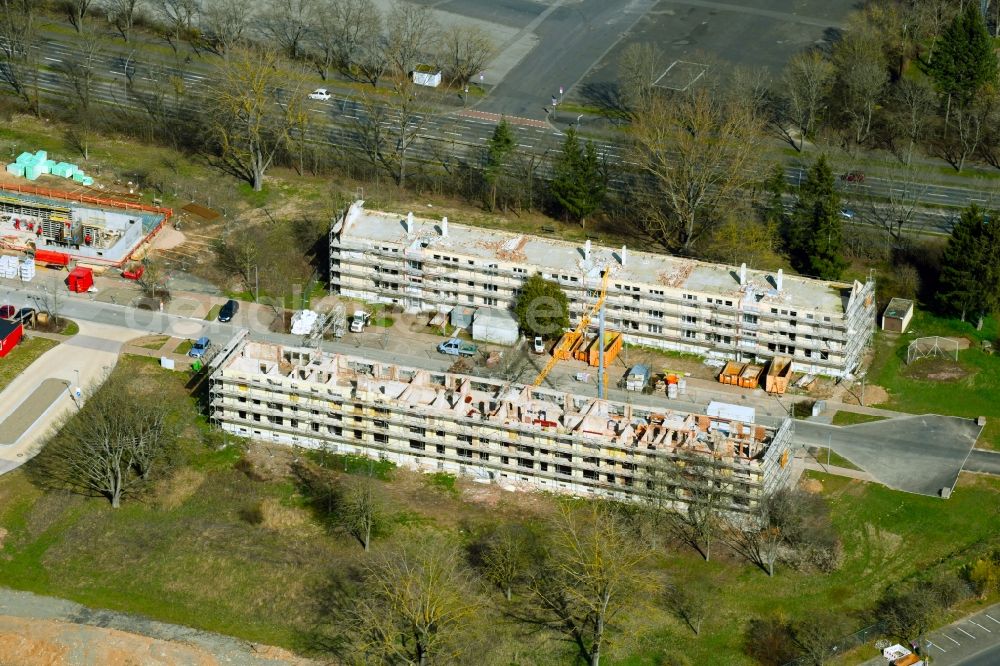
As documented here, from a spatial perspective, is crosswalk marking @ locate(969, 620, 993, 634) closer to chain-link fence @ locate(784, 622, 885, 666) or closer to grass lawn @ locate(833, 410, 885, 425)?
chain-link fence @ locate(784, 622, 885, 666)

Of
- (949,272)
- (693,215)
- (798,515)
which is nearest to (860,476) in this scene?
(798,515)

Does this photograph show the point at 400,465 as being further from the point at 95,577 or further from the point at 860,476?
the point at 860,476

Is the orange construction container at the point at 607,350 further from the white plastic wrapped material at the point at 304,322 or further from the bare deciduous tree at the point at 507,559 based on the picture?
the bare deciduous tree at the point at 507,559

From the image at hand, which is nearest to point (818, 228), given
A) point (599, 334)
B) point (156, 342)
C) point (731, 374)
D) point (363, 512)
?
point (731, 374)

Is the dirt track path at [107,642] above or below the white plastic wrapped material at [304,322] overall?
below

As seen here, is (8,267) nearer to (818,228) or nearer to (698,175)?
(698,175)

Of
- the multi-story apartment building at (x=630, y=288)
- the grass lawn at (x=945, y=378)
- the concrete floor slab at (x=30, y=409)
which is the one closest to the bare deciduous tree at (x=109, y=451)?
the concrete floor slab at (x=30, y=409)

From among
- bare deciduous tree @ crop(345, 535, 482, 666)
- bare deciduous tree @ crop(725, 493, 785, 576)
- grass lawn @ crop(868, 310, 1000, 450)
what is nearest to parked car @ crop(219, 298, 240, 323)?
bare deciduous tree @ crop(345, 535, 482, 666)
